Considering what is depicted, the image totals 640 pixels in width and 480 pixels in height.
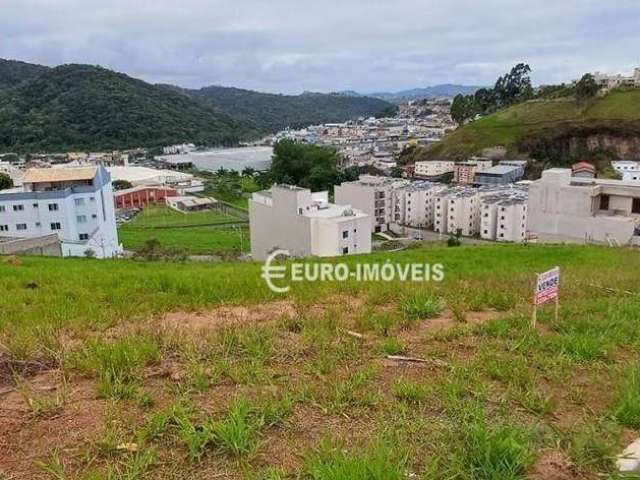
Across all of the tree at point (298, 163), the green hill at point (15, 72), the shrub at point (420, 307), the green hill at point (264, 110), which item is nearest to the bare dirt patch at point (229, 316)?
the shrub at point (420, 307)

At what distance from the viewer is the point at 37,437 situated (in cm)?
264

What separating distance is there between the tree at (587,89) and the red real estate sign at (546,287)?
2703 inches

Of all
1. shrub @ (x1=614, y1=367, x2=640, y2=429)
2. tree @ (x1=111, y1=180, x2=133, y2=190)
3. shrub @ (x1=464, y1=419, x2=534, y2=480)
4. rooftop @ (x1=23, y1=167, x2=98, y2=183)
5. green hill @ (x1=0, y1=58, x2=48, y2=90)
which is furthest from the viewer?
green hill @ (x1=0, y1=58, x2=48, y2=90)

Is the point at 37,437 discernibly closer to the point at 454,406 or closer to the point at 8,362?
the point at 8,362

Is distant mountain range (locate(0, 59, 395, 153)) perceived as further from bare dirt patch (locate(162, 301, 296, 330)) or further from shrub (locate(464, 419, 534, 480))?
shrub (locate(464, 419, 534, 480))

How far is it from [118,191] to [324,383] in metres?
54.7

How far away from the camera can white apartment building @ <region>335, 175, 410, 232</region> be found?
41531 mm

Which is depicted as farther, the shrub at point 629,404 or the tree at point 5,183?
the tree at point 5,183

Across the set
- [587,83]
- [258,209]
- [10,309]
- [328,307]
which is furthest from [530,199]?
[587,83]

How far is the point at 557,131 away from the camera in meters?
58.7

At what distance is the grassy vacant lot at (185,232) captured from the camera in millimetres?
32594

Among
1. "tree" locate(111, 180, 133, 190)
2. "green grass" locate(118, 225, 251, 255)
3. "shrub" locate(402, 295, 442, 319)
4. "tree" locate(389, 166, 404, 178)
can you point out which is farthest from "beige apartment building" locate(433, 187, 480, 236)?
"shrub" locate(402, 295, 442, 319)

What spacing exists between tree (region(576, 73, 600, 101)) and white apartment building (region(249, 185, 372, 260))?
51943 millimetres

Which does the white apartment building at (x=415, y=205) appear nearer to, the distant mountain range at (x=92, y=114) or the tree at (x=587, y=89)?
the tree at (x=587, y=89)
